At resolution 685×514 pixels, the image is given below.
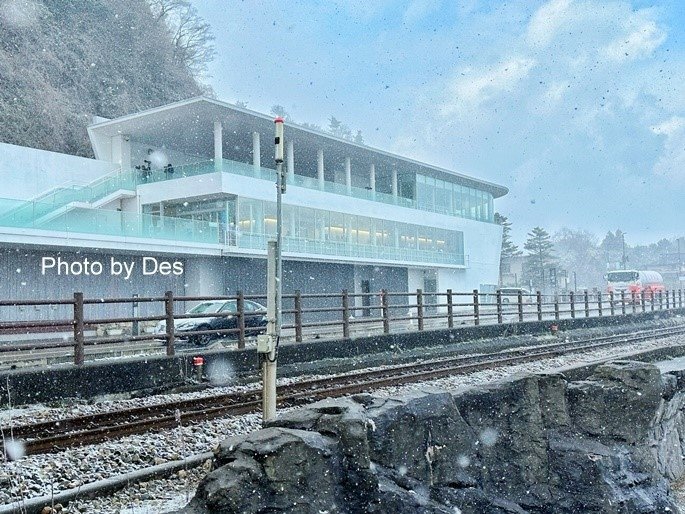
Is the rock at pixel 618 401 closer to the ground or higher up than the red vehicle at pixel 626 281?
closer to the ground

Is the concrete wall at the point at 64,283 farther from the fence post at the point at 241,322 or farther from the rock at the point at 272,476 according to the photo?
the rock at the point at 272,476

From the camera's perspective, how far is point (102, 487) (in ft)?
16.3

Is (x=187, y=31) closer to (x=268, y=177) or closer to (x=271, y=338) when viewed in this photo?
(x=268, y=177)

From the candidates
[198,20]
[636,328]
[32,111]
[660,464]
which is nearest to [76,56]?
[32,111]

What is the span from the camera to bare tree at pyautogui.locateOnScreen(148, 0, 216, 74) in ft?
195

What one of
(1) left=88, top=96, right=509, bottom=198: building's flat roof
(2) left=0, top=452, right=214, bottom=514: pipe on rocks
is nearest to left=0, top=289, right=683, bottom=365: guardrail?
(2) left=0, top=452, right=214, bottom=514: pipe on rocks

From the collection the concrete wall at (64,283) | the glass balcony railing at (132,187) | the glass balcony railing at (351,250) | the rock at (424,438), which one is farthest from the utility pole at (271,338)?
the glass balcony railing at (351,250)

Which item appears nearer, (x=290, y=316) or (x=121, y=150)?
(x=290, y=316)

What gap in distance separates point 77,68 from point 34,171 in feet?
62.1

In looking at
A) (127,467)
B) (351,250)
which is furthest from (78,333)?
(351,250)

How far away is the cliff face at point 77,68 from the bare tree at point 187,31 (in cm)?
231

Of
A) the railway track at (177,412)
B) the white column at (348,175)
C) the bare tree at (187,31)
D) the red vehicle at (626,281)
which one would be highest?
the bare tree at (187,31)

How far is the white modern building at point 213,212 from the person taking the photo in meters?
25.5

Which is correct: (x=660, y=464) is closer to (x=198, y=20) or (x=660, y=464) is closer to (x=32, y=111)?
(x=32, y=111)
